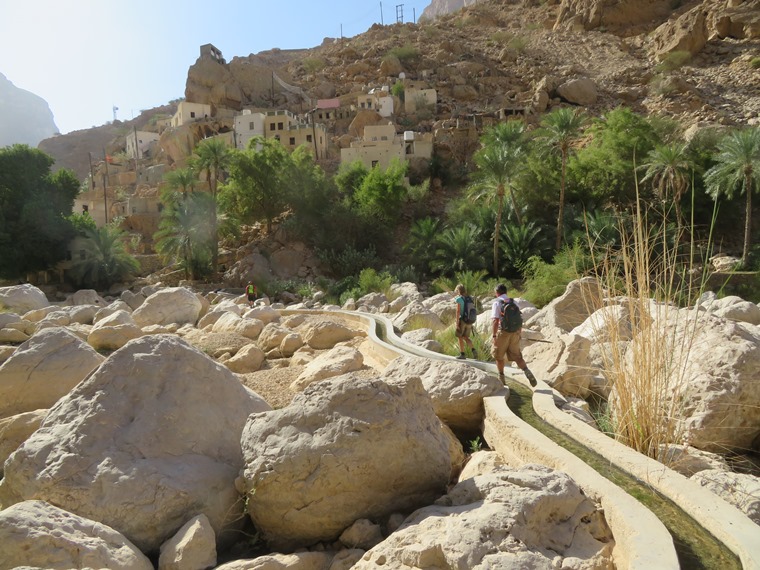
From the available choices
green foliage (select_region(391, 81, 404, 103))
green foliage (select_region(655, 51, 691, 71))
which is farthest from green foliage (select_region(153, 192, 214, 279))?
green foliage (select_region(655, 51, 691, 71))

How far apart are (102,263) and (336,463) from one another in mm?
27340

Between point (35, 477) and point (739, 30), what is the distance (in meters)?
56.8

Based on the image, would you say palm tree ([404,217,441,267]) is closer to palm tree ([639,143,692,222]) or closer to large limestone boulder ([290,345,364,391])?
palm tree ([639,143,692,222])

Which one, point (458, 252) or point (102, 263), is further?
point (102, 263)

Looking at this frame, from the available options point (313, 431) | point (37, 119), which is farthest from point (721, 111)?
point (37, 119)

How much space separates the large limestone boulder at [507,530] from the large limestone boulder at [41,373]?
15.0 feet

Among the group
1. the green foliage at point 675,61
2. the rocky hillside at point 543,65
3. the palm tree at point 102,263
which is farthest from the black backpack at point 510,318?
the green foliage at point 675,61

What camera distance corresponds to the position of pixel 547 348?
6715 millimetres

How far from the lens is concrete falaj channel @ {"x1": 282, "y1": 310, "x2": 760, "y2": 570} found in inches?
107

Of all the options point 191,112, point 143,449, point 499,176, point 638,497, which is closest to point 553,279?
point 499,176

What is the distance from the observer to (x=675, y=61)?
148 ft

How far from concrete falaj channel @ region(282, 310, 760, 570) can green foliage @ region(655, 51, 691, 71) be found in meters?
48.8

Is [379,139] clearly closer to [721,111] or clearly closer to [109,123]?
[721,111]

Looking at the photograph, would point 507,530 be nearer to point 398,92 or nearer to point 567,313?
point 567,313
